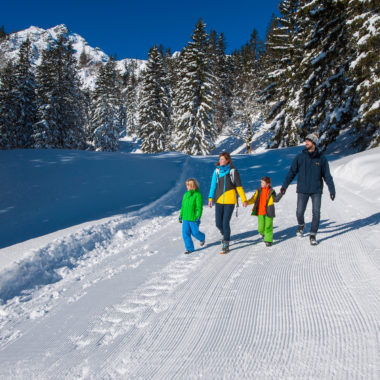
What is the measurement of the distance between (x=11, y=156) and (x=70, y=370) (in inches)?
485

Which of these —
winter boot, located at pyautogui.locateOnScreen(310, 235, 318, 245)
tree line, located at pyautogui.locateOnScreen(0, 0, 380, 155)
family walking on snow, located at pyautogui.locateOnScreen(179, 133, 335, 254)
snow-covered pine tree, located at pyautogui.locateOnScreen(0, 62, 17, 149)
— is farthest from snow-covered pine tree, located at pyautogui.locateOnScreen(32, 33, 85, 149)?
winter boot, located at pyautogui.locateOnScreen(310, 235, 318, 245)

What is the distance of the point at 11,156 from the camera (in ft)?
40.6

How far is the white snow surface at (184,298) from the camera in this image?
239 cm

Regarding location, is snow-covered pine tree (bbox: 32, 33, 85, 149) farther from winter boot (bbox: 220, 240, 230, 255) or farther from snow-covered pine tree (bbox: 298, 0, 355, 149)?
winter boot (bbox: 220, 240, 230, 255)

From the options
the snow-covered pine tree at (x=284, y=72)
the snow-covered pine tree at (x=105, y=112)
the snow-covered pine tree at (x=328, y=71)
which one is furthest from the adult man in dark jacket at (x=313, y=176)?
the snow-covered pine tree at (x=105, y=112)

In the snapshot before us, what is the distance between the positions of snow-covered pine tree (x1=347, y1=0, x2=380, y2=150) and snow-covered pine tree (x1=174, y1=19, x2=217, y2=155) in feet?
55.1

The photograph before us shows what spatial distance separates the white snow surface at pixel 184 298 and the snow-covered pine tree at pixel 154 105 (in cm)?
2651

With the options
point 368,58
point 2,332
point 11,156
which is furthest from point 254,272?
point 368,58

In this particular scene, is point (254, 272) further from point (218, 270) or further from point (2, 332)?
point (2, 332)

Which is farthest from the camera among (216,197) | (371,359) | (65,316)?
(216,197)

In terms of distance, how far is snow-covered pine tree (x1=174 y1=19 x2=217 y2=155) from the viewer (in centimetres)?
2958

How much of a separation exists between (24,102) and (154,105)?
47.0 feet

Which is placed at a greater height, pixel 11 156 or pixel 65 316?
pixel 11 156

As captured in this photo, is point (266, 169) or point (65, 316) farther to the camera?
point (266, 169)
